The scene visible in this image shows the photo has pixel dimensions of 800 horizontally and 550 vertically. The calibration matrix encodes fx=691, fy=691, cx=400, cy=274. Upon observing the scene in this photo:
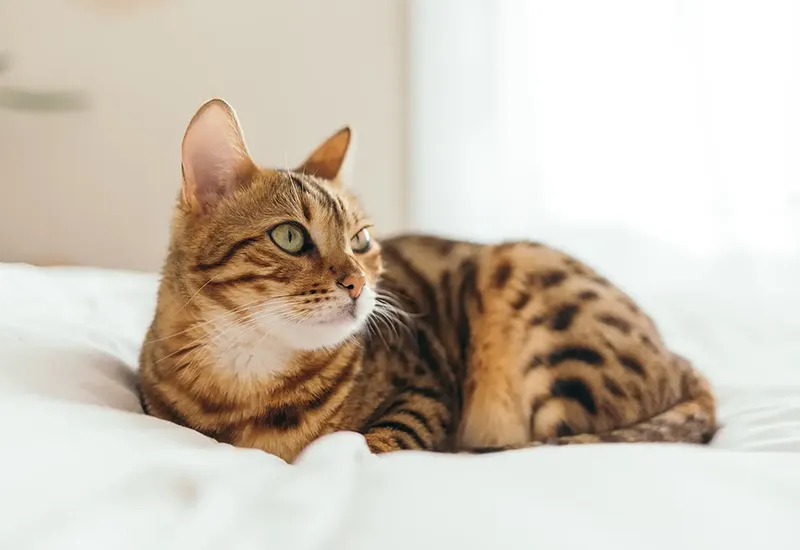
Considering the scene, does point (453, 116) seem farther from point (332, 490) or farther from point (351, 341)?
point (332, 490)

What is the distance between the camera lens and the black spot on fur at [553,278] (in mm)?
1371

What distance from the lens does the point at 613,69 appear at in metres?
2.37

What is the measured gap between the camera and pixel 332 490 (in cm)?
69

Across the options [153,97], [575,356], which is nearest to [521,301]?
[575,356]

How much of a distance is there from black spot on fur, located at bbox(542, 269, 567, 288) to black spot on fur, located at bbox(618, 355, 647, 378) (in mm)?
209

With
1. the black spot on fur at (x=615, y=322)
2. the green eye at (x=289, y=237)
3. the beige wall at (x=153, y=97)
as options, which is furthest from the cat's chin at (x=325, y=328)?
the beige wall at (x=153, y=97)

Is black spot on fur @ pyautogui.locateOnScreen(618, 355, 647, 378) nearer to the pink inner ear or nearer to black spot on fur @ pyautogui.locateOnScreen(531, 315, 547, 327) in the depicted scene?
black spot on fur @ pyautogui.locateOnScreen(531, 315, 547, 327)

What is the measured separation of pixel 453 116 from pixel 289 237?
5.60 feet

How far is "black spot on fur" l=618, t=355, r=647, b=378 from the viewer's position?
4.00 ft

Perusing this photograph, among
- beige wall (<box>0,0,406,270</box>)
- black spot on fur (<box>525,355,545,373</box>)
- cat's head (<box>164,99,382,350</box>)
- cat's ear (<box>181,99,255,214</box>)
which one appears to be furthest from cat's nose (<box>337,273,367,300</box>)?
beige wall (<box>0,0,406,270</box>)

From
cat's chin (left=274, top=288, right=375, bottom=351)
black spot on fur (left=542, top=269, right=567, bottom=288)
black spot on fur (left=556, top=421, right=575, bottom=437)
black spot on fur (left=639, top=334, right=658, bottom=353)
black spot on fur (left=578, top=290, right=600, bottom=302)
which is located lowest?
black spot on fur (left=556, top=421, right=575, bottom=437)

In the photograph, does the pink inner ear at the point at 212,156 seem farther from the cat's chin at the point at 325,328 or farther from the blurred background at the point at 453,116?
the blurred background at the point at 453,116

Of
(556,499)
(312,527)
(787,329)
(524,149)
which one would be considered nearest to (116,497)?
(312,527)

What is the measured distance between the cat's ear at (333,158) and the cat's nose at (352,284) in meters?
0.35
